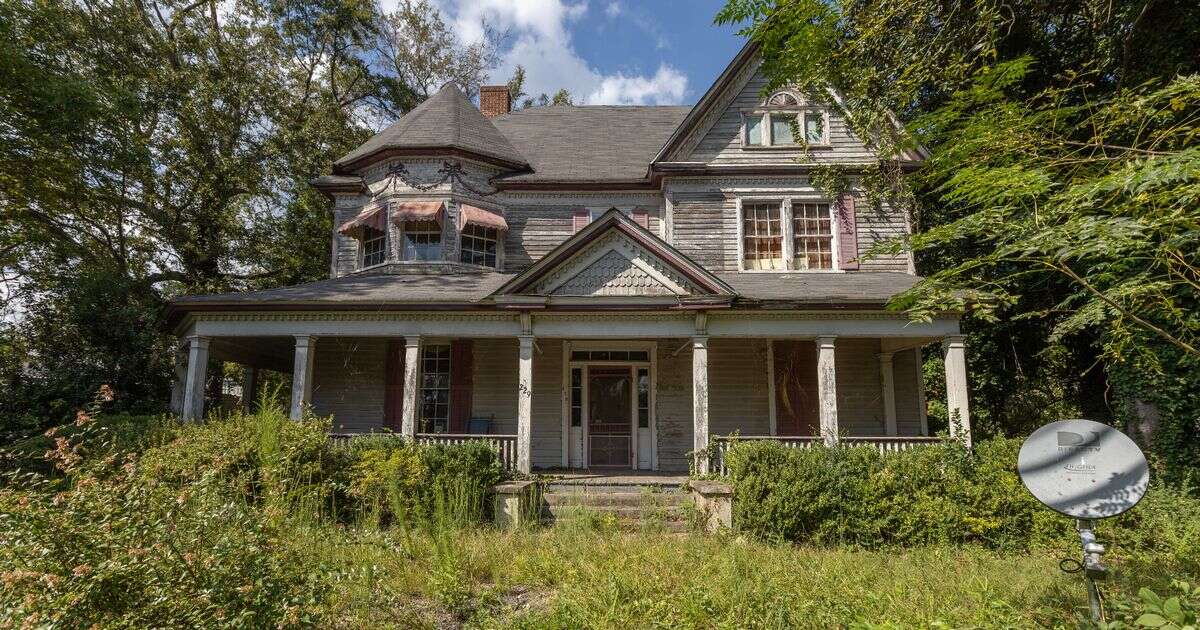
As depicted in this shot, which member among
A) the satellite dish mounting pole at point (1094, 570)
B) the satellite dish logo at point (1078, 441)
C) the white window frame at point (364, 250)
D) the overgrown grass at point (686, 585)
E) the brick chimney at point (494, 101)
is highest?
the brick chimney at point (494, 101)

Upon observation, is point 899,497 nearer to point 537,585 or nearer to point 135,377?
point 537,585

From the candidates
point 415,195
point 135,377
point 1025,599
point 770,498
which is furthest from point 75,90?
point 1025,599

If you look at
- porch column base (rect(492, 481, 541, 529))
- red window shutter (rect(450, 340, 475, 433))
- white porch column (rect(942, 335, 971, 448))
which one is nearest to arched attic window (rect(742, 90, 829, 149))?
white porch column (rect(942, 335, 971, 448))

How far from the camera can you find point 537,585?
5.92m

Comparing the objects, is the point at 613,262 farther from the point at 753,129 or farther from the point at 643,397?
the point at 753,129

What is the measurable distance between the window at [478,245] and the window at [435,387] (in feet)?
6.92

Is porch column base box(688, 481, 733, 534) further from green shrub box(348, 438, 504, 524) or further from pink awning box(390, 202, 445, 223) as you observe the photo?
pink awning box(390, 202, 445, 223)

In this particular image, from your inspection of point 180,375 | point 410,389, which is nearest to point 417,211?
point 410,389

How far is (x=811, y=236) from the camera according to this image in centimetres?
1285

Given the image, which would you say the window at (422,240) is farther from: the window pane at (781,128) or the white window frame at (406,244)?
the window pane at (781,128)

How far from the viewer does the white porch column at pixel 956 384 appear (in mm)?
9516

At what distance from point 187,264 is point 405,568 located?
18.0 metres

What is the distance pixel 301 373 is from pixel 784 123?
11470 millimetres

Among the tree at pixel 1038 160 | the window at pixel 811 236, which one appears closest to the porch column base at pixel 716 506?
the tree at pixel 1038 160
